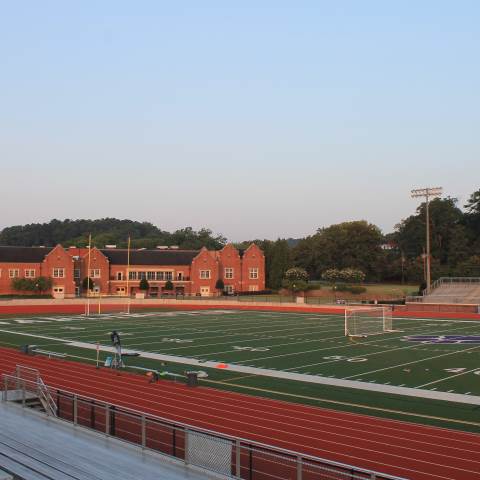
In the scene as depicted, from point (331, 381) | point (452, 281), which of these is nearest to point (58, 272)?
point (452, 281)

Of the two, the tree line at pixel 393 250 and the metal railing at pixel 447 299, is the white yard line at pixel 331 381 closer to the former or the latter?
the metal railing at pixel 447 299

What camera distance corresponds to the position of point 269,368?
26047mm

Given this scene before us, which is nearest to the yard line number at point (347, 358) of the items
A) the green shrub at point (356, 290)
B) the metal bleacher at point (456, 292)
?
the metal bleacher at point (456, 292)

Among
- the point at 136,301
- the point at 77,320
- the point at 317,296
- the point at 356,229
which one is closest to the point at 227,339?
the point at 77,320

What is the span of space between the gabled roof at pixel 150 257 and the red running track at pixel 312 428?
7287cm

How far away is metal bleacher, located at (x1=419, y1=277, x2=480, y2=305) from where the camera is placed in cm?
6662

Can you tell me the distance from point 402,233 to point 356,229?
1016 cm

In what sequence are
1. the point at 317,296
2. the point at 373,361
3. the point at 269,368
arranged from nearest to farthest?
the point at 269,368
the point at 373,361
the point at 317,296

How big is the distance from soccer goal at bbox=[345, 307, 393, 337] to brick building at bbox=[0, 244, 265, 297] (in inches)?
1884

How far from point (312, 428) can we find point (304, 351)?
1589cm

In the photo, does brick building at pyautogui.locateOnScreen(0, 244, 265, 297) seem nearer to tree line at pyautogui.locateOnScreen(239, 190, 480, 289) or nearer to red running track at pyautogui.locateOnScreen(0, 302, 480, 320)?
tree line at pyautogui.locateOnScreen(239, 190, 480, 289)

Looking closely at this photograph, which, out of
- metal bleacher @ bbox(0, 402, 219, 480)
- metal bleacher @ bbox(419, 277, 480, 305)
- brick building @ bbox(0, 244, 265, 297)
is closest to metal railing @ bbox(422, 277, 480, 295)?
metal bleacher @ bbox(419, 277, 480, 305)

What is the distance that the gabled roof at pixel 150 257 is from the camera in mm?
95250

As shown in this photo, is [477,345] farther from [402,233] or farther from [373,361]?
[402,233]
